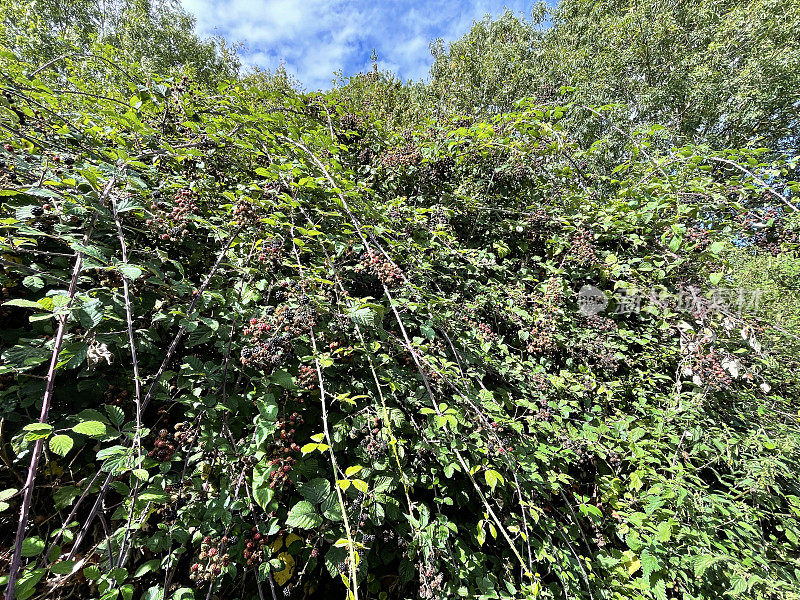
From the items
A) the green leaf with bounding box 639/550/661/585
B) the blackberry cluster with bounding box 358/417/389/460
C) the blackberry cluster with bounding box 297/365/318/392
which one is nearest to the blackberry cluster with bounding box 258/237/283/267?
the blackberry cluster with bounding box 297/365/318/392

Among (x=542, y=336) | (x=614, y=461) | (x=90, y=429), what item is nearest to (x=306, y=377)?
(x=90, y=429)

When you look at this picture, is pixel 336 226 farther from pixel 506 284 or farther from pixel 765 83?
pixel 765 83

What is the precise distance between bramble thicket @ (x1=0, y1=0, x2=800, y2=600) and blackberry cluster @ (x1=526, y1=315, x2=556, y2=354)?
2 cm

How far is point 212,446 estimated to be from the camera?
117 centimetres

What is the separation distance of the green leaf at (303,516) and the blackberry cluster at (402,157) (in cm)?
240

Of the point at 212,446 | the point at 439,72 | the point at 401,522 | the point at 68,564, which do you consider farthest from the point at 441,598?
the point at 439,72

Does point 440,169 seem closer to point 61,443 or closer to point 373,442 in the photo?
point 373,442

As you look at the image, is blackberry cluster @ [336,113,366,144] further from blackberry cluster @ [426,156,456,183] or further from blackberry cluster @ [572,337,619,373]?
blackberry cluster @ [572,337,619,373]

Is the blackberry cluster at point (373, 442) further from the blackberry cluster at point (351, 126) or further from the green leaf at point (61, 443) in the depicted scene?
the blackberry cluster at point (351, 126)

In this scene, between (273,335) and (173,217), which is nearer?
(273,335)

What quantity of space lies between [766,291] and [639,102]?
8.03 meters

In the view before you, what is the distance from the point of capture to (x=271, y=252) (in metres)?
1.37

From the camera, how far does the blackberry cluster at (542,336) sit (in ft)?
6.68

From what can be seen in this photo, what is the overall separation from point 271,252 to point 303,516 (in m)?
0.97
